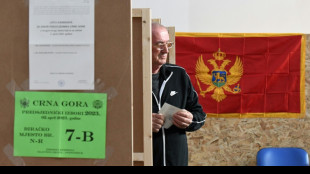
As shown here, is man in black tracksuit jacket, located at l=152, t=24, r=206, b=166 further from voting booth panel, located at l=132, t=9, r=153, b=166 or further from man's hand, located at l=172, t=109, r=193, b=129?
voting booth panel, located at l=132, t=9, r=153, b=166

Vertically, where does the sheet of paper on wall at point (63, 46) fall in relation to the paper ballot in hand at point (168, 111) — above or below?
above

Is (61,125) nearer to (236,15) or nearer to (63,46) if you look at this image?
(63,46)

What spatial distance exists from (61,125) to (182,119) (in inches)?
41.4

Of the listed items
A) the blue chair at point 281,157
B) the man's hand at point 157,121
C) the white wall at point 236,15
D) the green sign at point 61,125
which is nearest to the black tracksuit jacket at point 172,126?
the man's hand at point 157,121

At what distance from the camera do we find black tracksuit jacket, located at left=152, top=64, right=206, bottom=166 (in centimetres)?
222

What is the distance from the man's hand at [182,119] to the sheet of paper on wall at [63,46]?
40.2 inches

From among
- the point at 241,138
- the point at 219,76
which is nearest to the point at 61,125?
the point at 219,76

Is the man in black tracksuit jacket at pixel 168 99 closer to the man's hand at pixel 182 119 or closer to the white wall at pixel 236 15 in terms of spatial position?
the man's hand at pixel 182 119

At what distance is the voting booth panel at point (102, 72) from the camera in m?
1.16

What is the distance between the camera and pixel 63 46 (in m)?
1.16

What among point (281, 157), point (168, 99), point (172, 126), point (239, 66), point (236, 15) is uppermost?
point (236, 15)

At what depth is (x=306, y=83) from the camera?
5.15 meters

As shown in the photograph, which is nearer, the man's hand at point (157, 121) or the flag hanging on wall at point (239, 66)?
the man's hand at point (157, 121)
